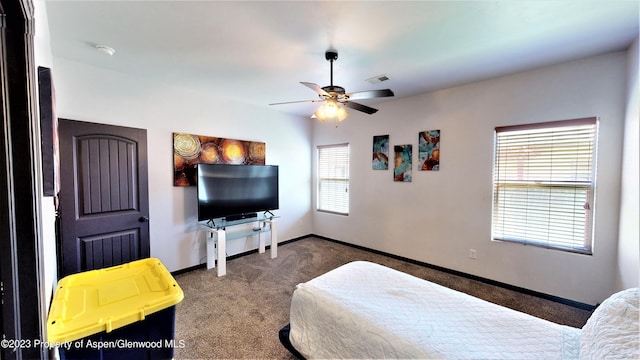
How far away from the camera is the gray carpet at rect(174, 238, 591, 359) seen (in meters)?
2.08

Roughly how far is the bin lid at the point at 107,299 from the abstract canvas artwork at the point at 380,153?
3.36 meters

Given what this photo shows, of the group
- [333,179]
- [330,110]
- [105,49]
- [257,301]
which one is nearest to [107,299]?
[257,301]

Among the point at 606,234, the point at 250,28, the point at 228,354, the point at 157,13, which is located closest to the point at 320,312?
the point at 228,354

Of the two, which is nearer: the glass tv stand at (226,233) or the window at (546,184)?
the window at (546,184)

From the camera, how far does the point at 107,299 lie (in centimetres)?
133

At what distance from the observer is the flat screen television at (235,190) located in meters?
3.41

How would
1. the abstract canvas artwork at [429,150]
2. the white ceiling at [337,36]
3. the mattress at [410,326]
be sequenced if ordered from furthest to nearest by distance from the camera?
the abstract canvas artwork at [429,150]
the white ceiling at [337,36]
the mattress at [410,326]

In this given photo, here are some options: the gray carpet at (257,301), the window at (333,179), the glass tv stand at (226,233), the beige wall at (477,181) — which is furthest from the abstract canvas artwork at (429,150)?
the glass tv stand at (226,233)

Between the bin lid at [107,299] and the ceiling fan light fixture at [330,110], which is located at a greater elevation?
the ceiling fan light fixture at [330,110]

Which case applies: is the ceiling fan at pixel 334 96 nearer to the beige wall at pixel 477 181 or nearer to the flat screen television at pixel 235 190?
the beige wall at pixel 477 181

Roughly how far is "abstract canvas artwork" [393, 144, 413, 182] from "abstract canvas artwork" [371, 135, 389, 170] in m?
0.16

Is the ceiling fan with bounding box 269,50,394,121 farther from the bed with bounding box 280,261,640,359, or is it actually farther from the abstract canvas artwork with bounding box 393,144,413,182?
the abstract canvas artwork with bounding box 393,144,413,182

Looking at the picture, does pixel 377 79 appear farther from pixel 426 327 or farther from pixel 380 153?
pixel 426 327

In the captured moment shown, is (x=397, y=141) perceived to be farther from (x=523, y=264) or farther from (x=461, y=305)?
(x=461, y=305)
